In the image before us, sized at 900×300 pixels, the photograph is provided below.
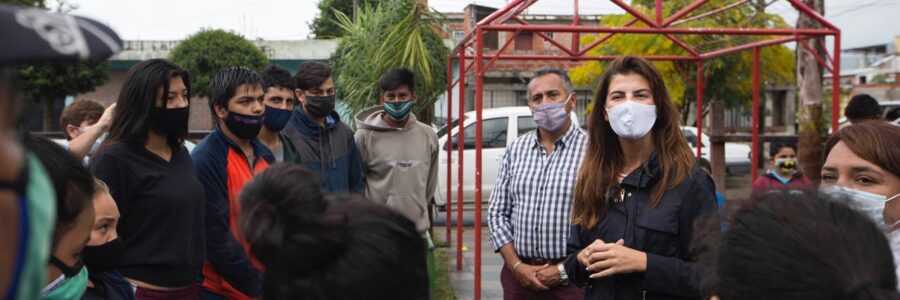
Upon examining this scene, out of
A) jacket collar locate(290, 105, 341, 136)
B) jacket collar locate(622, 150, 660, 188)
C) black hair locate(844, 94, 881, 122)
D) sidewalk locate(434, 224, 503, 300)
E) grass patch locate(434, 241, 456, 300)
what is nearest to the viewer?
jacket collar locate(622, 150, 660, 188)

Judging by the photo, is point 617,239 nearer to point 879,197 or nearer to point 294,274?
point 879,197

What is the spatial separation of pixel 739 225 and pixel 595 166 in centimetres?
158

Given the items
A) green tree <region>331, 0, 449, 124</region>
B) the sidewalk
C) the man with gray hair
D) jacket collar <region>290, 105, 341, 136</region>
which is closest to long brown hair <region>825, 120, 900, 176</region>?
the man with gray hair

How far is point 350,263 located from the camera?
1434mm

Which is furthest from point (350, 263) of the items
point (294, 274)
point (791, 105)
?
point (791, 105)

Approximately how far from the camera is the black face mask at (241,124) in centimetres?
364

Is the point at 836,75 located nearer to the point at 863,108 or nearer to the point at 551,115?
the point at 863,108

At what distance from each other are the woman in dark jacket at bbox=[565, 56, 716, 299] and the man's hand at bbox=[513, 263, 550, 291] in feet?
2.35

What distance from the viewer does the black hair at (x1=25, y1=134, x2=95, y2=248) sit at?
6.52 feet

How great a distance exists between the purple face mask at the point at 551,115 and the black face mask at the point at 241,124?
1379 mm

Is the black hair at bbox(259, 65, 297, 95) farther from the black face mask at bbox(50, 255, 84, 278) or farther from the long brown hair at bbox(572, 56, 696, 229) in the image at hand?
the black face mask at bbox(50, 255, 84, 278)

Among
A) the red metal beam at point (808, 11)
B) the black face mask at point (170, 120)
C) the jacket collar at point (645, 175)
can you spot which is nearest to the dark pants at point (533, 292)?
the jacket collar at point (645, 175)

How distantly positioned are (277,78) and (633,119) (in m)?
2.03

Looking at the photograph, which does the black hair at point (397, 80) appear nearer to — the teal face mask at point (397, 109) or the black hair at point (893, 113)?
the teal face mask at point (397, 109)
